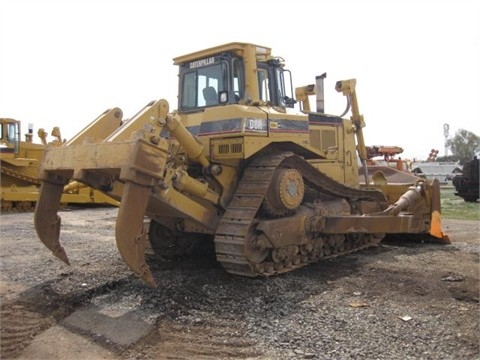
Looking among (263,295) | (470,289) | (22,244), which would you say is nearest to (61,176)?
(263,295)

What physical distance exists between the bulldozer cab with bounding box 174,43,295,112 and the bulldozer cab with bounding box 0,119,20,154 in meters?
12.7

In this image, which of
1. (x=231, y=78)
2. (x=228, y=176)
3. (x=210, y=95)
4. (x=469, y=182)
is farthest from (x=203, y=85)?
(x=469, y=182)

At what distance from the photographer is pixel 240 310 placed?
518 cm

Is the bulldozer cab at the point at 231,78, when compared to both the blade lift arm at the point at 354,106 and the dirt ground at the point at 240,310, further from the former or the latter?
the dirt ground at the point at 240,310

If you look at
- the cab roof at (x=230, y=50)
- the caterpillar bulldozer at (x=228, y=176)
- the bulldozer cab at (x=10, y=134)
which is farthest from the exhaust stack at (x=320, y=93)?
the bulldozer cab at (x=10, y=134)

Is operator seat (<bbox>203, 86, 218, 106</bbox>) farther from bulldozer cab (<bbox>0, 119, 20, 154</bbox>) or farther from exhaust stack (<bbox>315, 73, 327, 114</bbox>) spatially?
bulldozer cab (<bbox>0, 119, 20, 154</bbox>)

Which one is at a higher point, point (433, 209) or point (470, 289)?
point (433, 209)

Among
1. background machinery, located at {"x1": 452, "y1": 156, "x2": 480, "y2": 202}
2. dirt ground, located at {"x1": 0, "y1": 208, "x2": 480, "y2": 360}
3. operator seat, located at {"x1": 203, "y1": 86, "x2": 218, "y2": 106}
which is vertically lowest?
dirt ground, located at {"x1": 0, "y1": 208, "x2": 480, "y2": 360}

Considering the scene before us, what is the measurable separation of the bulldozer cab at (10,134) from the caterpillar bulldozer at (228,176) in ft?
41.8

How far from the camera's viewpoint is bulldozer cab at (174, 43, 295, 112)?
6.71m

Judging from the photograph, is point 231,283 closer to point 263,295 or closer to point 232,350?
point 263,295

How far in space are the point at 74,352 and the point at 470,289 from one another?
4.40 metres

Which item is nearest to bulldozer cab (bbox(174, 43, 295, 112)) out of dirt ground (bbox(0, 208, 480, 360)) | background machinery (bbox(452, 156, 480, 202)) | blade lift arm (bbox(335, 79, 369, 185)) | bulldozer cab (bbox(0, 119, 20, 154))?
Answer: blade lift arm (bbox(335, 79, 369, 185))

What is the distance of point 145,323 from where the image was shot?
4.81 metres
